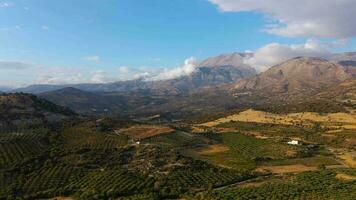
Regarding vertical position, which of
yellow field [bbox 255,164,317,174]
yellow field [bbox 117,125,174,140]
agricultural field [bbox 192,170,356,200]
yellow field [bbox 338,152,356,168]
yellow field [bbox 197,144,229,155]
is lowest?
yellow field [bbox 338,152,356,168]

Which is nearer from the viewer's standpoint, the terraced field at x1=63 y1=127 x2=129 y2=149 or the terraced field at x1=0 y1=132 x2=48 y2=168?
the terraced field at x1=0 y1=132 x2=48 y2=168

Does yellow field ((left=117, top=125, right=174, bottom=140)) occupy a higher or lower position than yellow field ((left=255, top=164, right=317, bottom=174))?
higher

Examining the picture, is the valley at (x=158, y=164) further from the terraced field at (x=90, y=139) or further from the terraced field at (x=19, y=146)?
the terraced field at (x=90, y=139)

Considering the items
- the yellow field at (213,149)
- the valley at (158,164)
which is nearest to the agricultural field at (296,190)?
the valley at (158,164)

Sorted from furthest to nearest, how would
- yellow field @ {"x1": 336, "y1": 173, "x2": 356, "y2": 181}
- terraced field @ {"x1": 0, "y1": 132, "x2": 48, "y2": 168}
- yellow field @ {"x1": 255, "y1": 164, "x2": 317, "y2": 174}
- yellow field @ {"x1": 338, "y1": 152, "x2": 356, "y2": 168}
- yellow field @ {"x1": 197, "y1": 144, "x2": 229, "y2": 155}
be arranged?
yellow field @ {"x1": 197, "y1": 144, "x2": 229, "y2": 155}, yellow field @ {"x1": 338, "y1": 152, "x2": 356, "y2": 168}, terraced field @ {"x1": 0, "y1": 132, "x2": 48, "y2": 168}, yellow field @ {"x1": 255, "y1": 164, "x2": 317, "y2": 174}, yellow field @ {"x1": 336, "y1": 173, "x2": 356, "y2": 181}

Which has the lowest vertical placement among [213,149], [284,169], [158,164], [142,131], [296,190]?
[284,169]

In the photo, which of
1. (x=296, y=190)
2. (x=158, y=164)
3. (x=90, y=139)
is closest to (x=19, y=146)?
(x=90, y=139)

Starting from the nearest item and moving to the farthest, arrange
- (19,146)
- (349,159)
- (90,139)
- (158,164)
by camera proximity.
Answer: (158,164) → (19,146) → (349,159) → (90,139)

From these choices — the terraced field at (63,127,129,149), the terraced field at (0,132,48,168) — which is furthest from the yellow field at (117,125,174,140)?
the terraced field at (0,132,48,168)

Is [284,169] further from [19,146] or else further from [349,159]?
[19,146]

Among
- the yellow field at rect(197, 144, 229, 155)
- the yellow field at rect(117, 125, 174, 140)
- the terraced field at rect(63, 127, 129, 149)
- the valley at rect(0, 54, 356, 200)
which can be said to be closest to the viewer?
the valley at rect(0, 54, 356, 200)

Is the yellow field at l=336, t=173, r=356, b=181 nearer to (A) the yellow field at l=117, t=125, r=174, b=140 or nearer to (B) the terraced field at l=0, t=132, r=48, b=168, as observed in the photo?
(A) the yellow field at l=117, t=125, r=174, b=140

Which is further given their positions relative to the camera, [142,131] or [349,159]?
[142,131]
